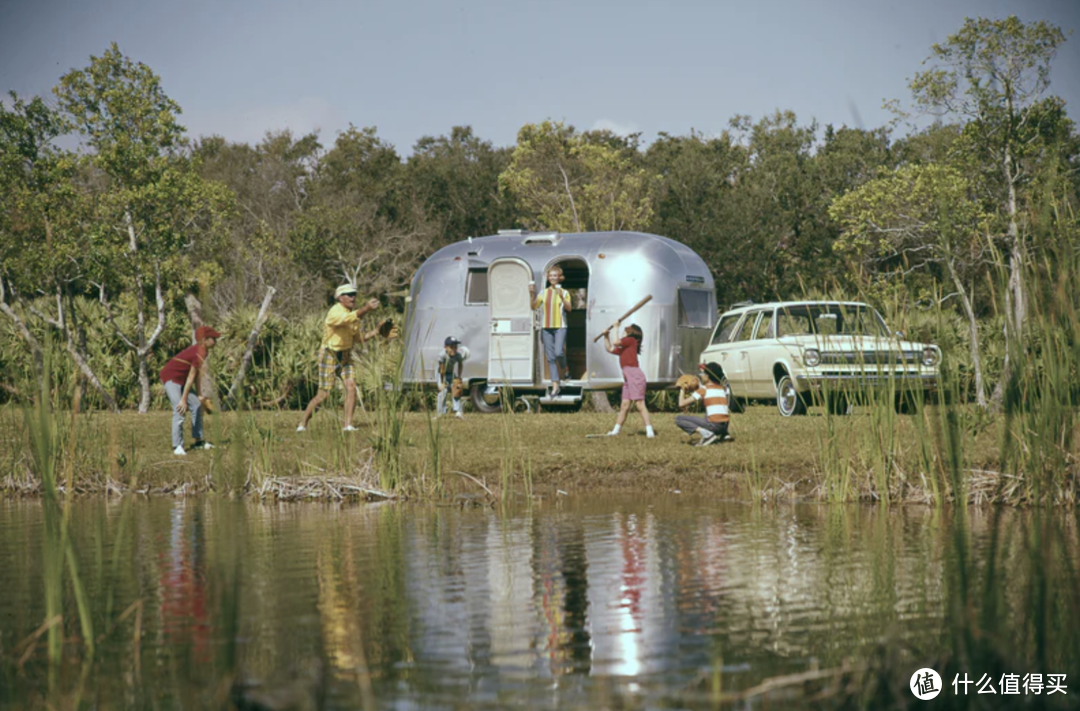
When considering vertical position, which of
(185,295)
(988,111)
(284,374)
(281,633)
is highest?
(988,111)

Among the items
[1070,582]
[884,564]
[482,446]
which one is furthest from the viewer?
[482,446]

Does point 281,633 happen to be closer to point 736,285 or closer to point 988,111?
point 988,111

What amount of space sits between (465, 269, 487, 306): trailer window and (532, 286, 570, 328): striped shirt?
2.31 metres

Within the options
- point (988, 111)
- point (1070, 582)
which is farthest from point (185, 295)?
point (1070, 582)

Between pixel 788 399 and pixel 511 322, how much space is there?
4.37 meters

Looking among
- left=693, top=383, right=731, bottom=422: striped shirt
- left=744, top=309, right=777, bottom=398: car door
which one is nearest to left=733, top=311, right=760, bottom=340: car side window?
left=744, top=309, right=777, bottom=398: car door

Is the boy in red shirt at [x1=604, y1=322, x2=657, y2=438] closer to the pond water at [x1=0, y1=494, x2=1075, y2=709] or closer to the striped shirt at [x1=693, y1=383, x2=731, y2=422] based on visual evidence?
the striped shirt at [x1=693, y1=383, x2=731, y2=422]

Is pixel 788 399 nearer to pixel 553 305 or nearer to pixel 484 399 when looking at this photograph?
pixel 553 305

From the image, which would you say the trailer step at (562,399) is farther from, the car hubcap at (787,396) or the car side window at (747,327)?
the car hubcap at (787,396)

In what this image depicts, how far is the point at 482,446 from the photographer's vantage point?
12648mm

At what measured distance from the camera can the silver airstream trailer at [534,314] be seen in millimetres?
17938

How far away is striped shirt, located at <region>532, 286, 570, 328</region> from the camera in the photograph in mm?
16625

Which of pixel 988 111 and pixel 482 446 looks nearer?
pixel 482 446

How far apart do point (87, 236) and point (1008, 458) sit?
15.2 meters
